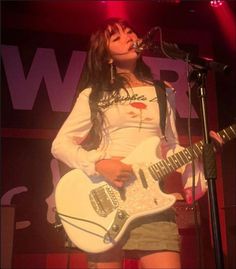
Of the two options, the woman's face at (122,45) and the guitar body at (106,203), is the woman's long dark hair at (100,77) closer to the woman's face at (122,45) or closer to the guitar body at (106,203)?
the woman's face at (122,45)

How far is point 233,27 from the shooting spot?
3.53 meters

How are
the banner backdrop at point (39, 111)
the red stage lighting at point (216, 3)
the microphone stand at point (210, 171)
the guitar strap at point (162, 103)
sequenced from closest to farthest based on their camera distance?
1. the microphone stand at point (210, 171)
2. the guitar strap at point (162, 103)
3. the banner backdrop at point (39, 111)
4. the red stage lighting at point (216, 3)

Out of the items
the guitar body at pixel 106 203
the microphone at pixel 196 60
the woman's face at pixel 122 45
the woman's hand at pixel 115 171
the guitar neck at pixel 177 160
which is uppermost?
the woman's face at pixel 122 45

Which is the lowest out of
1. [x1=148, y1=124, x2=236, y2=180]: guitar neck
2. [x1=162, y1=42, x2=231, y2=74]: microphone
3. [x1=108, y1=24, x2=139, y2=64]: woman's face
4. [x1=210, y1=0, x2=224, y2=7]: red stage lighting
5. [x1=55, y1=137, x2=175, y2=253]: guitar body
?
[x1=55, y1=137, x2=175, y2=253]: guitar body

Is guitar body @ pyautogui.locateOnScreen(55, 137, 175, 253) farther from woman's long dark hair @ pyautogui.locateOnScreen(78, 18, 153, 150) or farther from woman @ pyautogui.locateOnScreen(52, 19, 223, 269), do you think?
woman's long dark hair @ pyautogui.locateOnScreen(78, 18, 153, 150)

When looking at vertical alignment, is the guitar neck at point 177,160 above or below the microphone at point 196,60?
below

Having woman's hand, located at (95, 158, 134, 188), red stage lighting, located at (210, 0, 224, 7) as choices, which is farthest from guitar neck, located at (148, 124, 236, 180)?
red stage lighting, located at (210, 0, 224, 7)

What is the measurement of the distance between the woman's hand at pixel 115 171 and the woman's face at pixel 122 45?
586 millimetres

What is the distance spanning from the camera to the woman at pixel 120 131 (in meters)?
1.71

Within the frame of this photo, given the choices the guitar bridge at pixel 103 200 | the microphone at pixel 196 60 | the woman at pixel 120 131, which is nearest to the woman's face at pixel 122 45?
the woman at pixel 120 131

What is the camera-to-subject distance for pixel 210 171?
58.6 inches

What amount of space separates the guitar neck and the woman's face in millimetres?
570

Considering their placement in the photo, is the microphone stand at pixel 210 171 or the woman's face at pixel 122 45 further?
the woman's face at pixel 122 45

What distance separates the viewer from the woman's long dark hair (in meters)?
2.01
